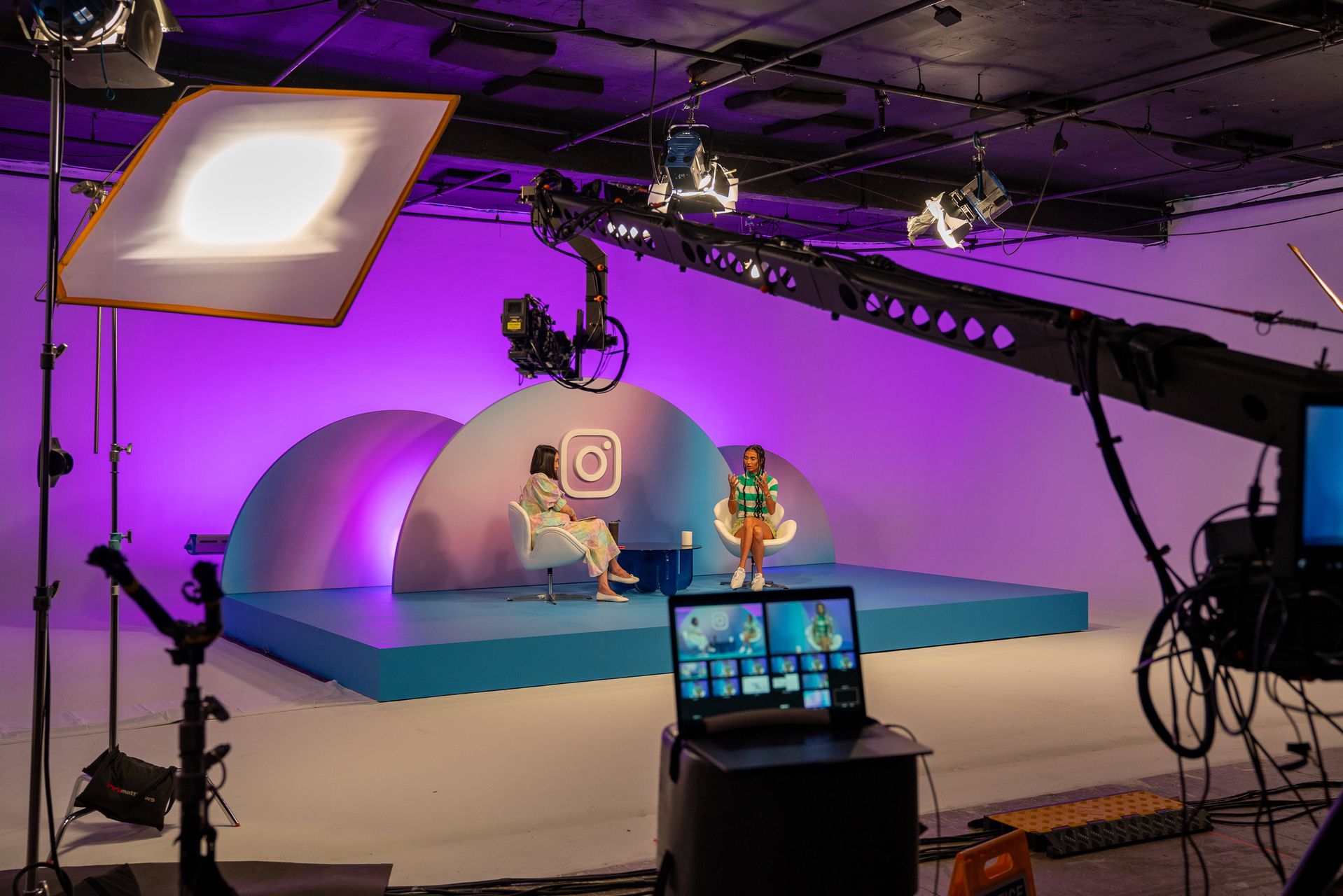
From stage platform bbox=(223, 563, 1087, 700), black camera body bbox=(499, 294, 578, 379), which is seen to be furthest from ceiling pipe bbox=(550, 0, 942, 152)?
stage platform bbox=(223, 563, 1087, 700)

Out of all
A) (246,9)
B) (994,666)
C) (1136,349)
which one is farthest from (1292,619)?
(246,9)

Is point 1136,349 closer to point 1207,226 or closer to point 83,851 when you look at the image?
point 83,851

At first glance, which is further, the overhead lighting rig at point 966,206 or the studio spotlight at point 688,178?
the overhead lighting rig at point 966,206

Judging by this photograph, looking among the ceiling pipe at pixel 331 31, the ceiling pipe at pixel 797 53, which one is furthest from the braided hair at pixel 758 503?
the ceiling pipe at pixel 331 31

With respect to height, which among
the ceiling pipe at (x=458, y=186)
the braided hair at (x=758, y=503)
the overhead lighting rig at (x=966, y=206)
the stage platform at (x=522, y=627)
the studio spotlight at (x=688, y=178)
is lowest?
the stage platform at (x=522, y=627)

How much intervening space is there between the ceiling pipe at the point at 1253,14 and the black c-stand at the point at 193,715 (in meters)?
5.82

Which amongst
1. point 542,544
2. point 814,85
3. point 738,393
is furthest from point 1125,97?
point 738,393

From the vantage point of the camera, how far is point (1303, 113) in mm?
9312

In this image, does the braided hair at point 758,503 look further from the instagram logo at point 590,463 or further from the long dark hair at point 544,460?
the long dark hair at point 544,460

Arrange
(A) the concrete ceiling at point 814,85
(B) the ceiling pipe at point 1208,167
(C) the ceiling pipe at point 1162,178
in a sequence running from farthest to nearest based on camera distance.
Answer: (C) the ceiling pipe at point 1162,178 → (B) the ceiling pipe at point 1208,167 → (A) the concrete ceiling at point 814,85

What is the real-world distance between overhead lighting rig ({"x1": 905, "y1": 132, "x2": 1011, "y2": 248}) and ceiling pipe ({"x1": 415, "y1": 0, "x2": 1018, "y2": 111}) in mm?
557

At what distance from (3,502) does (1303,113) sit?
10.9 metres

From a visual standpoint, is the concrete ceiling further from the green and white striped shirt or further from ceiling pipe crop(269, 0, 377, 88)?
the green and white striped shirt

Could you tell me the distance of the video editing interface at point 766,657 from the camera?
2814 mm
